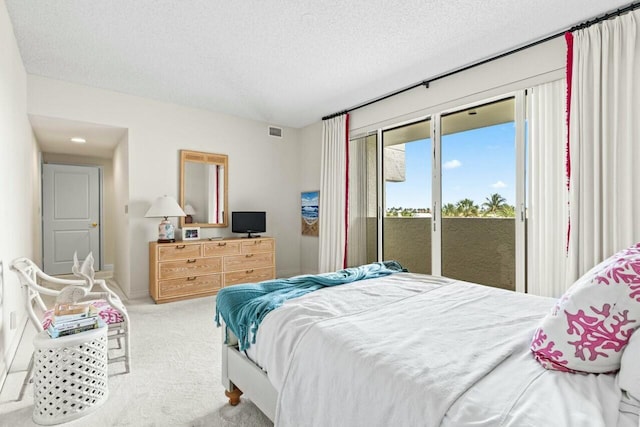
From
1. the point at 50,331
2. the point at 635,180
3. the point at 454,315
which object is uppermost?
the point at 635,180

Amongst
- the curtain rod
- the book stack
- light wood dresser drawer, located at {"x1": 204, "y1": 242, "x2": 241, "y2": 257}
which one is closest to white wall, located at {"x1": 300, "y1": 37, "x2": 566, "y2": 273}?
the curtain rod

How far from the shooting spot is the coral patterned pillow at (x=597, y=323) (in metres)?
0.94

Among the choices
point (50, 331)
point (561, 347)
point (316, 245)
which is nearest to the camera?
point (561, 347)

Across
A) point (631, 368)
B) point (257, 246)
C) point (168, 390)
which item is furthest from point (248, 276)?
point (631, 368)

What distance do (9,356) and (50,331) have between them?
0.99 m

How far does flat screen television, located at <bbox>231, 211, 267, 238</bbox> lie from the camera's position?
4879 millimetres

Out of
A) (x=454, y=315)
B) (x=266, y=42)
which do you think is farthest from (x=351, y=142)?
(x=454, y=315)

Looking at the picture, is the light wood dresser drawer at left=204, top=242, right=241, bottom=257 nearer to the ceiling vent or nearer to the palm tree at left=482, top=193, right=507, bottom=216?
the ceiling vent

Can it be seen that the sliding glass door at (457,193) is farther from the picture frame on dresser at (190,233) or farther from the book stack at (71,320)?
the book stack at (71,320)

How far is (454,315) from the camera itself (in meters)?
1.51

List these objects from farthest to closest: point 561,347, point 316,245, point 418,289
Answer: point 316,245 < point 418,289 < point 561,347

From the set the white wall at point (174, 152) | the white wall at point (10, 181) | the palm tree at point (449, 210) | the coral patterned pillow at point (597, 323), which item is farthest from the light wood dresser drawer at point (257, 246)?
the coral patterned pillow at point (597, 323)

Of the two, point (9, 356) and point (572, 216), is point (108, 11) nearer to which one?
point (9, 356)

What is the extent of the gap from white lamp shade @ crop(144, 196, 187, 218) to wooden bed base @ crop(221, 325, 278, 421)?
106 inches
